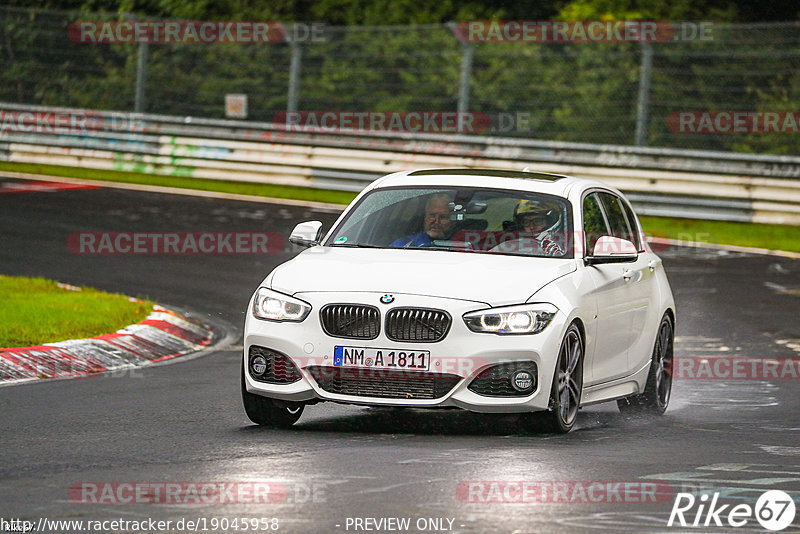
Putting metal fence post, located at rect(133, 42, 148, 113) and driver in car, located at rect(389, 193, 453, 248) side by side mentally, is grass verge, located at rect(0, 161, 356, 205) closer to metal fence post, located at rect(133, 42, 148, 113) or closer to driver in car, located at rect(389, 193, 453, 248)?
metal fence post, located at rect(133, 42, 148, 113)

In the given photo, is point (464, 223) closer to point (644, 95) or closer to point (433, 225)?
point (433, 225)

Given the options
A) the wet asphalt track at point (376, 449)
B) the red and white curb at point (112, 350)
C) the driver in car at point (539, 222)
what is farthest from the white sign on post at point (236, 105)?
the driver in car at point (539, 222)

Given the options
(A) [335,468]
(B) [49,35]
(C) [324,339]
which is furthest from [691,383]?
(B) [49,35]

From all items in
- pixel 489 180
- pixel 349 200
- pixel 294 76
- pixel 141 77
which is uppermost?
pixel 294 76

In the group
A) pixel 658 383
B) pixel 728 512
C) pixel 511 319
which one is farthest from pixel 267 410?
pixel 728 512

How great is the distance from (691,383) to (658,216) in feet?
38.4

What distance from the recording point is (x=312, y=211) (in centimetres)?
2403

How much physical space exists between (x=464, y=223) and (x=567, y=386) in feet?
4.49

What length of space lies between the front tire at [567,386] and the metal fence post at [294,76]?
18165 millimetres

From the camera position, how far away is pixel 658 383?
11.1 metres

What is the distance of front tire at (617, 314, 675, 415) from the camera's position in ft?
36.4

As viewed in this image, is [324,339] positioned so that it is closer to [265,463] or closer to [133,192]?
[265,463]

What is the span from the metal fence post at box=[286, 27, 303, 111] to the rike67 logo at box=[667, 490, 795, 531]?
Result: 2044 centimetres

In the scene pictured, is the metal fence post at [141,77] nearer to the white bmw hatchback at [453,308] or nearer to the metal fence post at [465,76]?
the metal fence post at [465,76]
